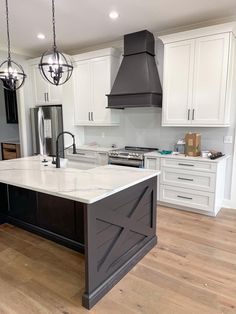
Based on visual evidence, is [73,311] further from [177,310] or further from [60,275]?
[177,310]

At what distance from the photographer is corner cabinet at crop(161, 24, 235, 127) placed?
10.7 ft

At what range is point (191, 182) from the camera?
353cm

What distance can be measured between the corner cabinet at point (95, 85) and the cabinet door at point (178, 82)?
110cm

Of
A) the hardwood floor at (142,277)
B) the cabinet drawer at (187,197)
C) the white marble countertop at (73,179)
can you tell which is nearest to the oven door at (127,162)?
the cabinet drawer at (187,197)

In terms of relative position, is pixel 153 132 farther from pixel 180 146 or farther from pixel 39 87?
pixel 39 87

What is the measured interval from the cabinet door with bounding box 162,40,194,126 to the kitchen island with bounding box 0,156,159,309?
5.29ft

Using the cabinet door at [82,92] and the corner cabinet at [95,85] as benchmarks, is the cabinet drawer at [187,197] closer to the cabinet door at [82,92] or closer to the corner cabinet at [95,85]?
the corner cabinet at [95,85]

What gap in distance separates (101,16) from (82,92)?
1.60 m

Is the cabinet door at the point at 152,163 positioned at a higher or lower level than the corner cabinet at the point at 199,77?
lower

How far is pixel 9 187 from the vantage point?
10.3ft

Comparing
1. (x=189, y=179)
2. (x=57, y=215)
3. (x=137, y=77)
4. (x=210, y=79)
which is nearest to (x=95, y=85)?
(x=137, y=77)

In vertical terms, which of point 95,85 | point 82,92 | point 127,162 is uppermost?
point 95,85

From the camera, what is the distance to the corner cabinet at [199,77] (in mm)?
3275

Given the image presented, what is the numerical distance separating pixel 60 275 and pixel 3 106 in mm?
5393
